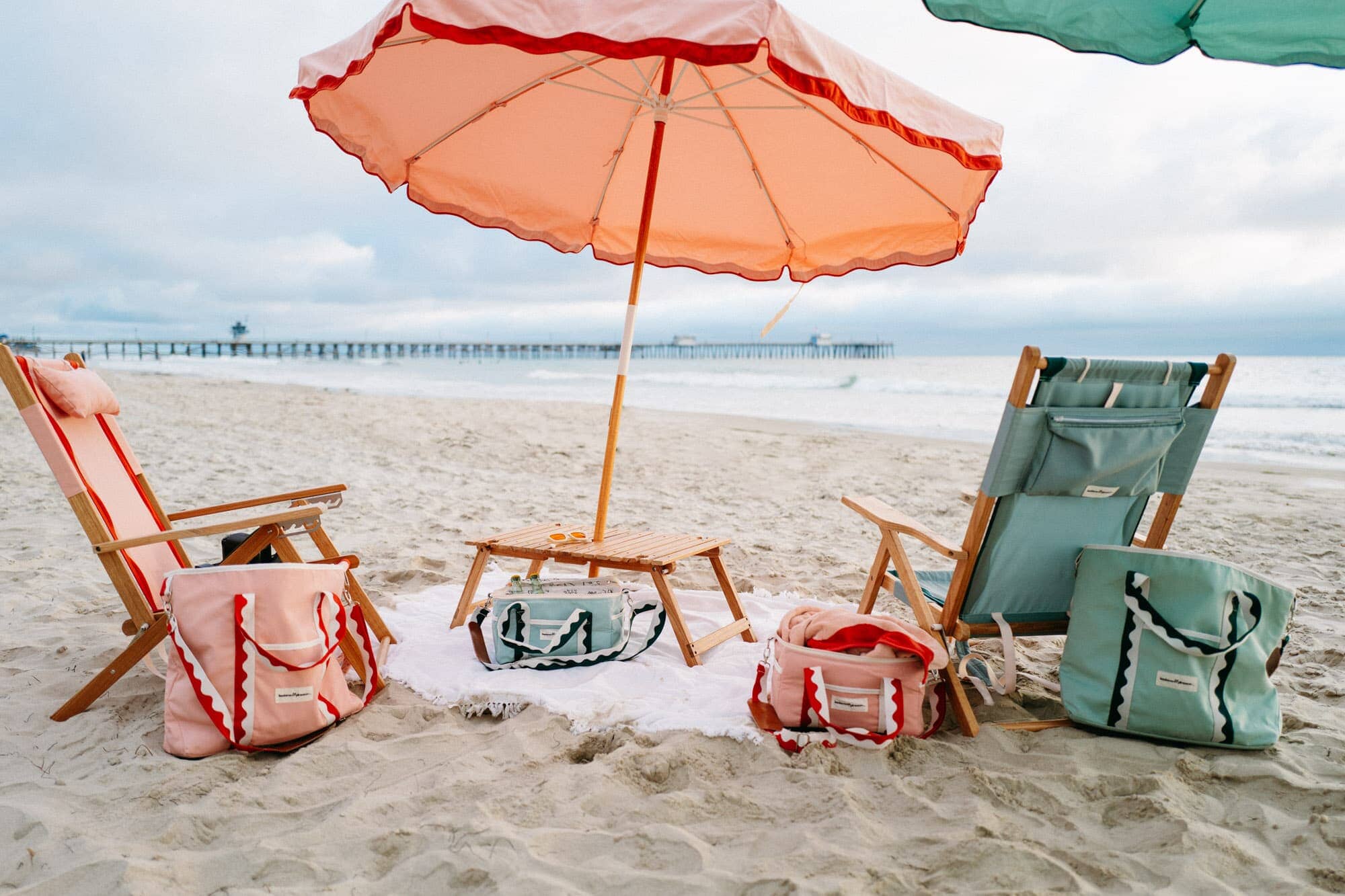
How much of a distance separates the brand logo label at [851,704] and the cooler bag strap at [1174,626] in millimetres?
845

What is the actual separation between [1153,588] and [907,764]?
909mm

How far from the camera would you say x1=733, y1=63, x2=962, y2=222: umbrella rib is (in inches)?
121

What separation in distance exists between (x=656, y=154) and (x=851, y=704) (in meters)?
2.08

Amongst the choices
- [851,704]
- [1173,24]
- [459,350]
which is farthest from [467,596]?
[459,350]

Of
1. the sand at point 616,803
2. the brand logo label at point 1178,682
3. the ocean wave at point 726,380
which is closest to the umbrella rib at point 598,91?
the sand at point 616,803

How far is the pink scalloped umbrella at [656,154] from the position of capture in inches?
112

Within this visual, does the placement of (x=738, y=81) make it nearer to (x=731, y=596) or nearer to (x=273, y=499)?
(x=731, y=596)

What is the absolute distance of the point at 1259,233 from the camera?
14117 mm

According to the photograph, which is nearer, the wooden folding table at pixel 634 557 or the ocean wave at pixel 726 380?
the wooden folding table at pixel 634 557

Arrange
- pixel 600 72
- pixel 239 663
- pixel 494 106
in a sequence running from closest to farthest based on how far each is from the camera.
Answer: pixel 239 663 → pixel 600 72 → pixel 494 106

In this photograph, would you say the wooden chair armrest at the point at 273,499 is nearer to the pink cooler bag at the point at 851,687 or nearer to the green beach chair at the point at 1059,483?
the pink cooler bag at the point at 851,687

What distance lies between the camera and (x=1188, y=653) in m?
2.20

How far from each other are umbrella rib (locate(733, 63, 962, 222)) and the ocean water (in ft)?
29.8

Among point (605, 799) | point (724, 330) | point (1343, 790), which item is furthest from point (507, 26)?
point (724, 330)
